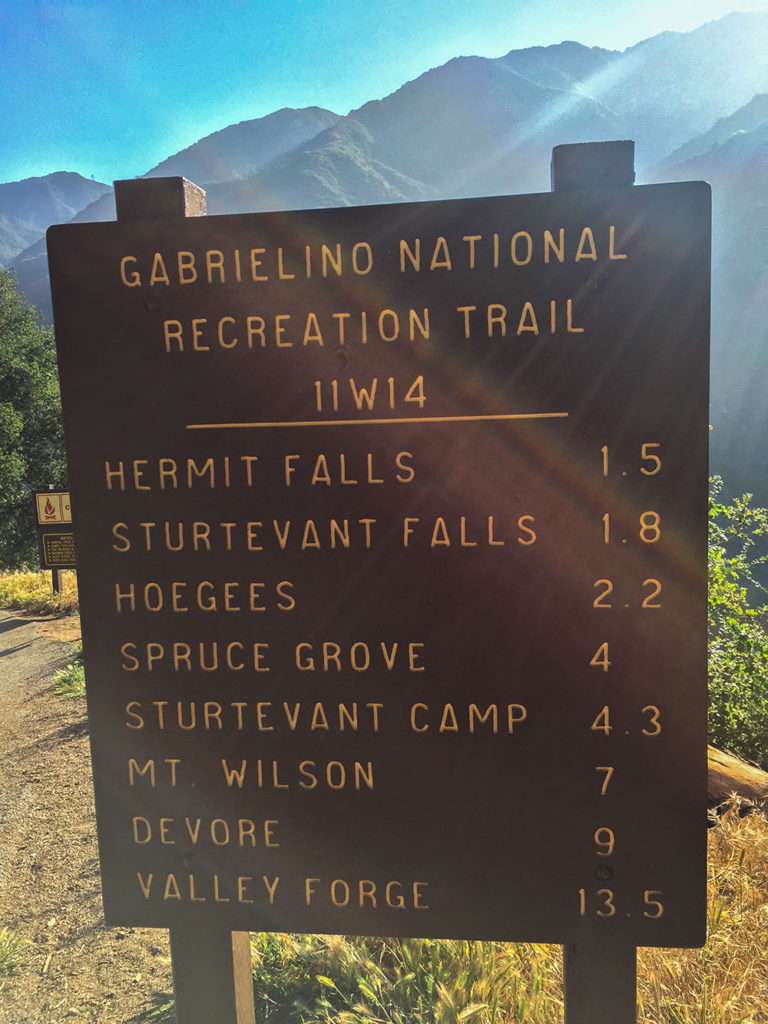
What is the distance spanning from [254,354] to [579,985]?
1962mm

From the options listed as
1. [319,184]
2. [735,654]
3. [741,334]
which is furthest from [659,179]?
[735,654]

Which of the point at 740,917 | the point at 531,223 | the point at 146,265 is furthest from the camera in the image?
the point at 740,917

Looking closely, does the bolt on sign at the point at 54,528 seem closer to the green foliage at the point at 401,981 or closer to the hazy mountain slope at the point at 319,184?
the green foliage at the point at 401,981

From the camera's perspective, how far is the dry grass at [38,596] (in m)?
11.6

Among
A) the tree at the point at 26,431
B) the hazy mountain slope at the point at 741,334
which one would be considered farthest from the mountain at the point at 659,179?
the tree at the point at 26,431

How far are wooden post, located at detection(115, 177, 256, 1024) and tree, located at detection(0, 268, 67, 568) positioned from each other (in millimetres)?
23209

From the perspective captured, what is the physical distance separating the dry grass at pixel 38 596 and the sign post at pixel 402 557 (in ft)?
32.7

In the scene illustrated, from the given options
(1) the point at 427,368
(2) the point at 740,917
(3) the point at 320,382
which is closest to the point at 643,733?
(1) the point at 427,368

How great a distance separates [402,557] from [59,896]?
11.4 ft

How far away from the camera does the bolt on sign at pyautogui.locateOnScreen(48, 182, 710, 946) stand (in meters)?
1.66

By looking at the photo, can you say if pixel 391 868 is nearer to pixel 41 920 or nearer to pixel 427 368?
pixel 427 368

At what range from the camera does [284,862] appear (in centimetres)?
182

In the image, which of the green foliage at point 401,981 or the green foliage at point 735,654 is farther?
the green foliage at point 735,654

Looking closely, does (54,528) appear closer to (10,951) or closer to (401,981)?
(10,951)
